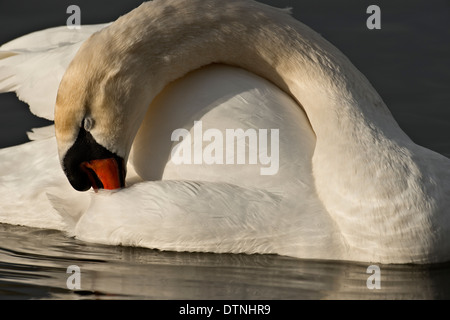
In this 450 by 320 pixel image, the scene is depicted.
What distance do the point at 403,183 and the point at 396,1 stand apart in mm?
5719

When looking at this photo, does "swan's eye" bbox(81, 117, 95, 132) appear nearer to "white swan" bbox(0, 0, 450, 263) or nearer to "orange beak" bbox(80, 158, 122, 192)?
"white swan" bbox(0, 0, 450, 263)

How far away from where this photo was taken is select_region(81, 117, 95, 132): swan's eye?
23.9 ft

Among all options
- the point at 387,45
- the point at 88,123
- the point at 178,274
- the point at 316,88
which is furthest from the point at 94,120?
the point at 387,45

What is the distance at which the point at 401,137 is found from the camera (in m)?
7.48

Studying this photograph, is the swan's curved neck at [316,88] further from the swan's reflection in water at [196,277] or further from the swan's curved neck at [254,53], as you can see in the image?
the swan's reflection in water at [196,277]

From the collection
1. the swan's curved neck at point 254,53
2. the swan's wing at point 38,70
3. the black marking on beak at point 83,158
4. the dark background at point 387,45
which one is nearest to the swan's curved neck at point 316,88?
the swan's curved neck at point 254,53

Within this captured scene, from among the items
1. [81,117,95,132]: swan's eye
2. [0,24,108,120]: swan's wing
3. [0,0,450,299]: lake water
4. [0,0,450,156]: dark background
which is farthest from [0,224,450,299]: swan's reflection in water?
[0,0,450,156]: dark background

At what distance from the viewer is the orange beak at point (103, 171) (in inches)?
292

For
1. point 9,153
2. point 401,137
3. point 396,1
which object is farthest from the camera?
point 396,1

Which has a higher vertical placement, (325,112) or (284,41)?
(284,41)

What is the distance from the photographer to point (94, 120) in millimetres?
7320

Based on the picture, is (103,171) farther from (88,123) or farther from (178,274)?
(178,274)
